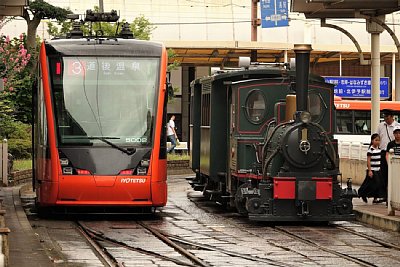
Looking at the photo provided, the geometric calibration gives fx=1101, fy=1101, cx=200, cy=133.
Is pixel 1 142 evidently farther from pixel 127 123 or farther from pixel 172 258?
pixel 172 258

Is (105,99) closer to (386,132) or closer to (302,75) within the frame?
(302,75)

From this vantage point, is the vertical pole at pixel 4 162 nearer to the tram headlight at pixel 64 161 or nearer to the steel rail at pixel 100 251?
the tram headlight at pixel 64 161

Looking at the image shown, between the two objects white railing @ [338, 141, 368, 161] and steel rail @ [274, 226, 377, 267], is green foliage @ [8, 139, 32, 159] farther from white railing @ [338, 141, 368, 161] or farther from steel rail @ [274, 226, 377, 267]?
steel rail @ [274, 226, 377, 267]

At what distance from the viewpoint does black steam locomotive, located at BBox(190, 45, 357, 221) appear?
1855cm

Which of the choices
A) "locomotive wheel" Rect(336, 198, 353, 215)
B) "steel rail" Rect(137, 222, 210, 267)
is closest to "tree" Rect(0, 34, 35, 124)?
"steel rail" Rect(137, 222, 210, 267)

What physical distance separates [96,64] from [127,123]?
4.06 feet

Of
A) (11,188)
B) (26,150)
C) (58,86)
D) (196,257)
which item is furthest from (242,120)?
(26,150)

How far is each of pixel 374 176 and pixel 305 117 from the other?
3.95 m

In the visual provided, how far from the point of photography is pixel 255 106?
2031 centimetres

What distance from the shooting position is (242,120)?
66.3 feet

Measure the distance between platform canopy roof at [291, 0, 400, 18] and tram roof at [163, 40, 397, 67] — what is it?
21.1 m

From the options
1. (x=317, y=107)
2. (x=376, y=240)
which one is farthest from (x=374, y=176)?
(x=376, y=240)

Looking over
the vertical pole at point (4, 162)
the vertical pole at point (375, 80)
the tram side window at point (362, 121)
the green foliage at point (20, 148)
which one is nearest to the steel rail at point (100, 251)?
the vertical pole at point (375, 80)

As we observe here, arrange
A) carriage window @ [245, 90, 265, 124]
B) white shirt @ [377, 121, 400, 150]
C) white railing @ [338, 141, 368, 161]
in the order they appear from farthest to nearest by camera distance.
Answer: white railing @ [338, 141, 368, 161]
white shirt @ [377, 121, 400, 150]
carriage window @ [245, 90, 265, 124]
